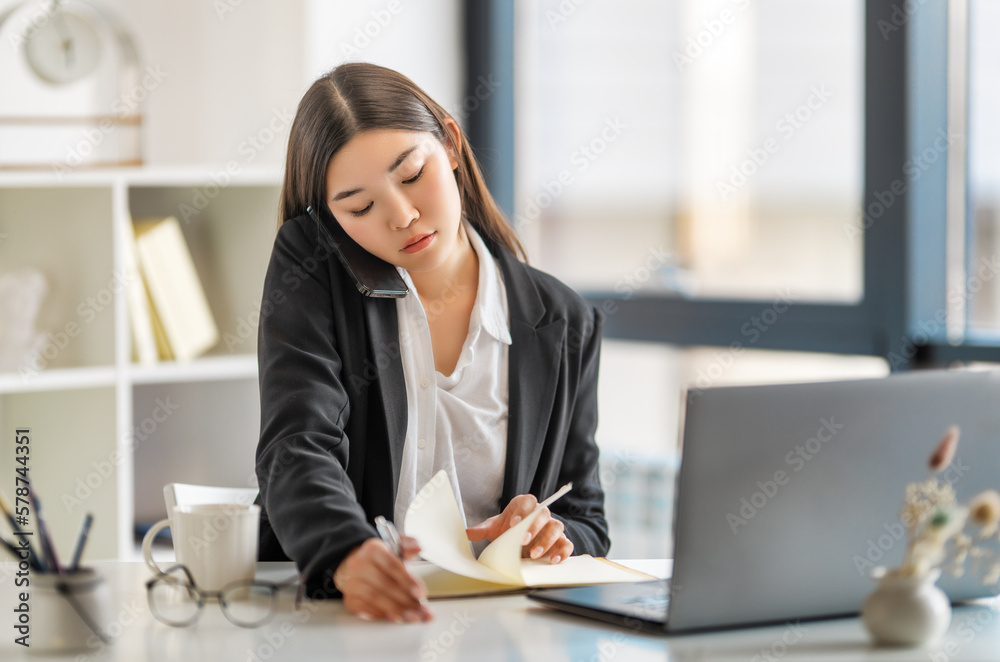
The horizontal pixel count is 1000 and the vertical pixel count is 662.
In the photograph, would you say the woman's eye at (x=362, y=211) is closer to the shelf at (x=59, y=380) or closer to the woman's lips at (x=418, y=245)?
the woman's lips at (x=418, y=245)

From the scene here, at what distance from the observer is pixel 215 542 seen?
1.10 m

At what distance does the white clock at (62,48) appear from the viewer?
2.34 metres

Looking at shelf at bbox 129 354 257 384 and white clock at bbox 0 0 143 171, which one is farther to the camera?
shelf at bbox 129 354 257 384

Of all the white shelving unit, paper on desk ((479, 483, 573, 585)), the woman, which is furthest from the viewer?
the white shelving unit

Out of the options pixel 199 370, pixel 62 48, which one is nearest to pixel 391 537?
pixel 199 370

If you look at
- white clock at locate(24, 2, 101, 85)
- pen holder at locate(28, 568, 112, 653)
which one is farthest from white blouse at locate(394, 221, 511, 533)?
white clock at locate(24, 2, 101, 85)

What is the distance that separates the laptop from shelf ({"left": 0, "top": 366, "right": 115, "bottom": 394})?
1.62 meters

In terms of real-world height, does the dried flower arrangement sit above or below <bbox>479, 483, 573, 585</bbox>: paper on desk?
above

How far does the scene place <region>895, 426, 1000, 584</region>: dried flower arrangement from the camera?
95 centimetres

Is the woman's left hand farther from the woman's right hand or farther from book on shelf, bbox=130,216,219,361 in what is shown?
book on shelf, bbox=130,216,219,361

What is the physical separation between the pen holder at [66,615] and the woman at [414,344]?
0.26 meters

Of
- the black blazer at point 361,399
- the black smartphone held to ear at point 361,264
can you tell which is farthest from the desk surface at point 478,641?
the black smartphone held to ear at point 361,264

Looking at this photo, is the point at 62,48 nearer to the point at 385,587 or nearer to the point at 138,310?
the point at 138,310

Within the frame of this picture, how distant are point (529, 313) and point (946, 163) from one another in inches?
42.4
